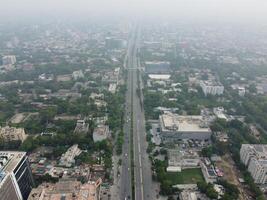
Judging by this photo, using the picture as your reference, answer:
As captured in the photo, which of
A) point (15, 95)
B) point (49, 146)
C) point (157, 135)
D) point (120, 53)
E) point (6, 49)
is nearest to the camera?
point (49, 146)

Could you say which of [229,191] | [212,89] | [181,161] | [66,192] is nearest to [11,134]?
[66,192]

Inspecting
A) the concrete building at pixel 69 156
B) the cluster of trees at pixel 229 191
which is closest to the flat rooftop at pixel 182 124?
the cluster of trees at pixel 229 191

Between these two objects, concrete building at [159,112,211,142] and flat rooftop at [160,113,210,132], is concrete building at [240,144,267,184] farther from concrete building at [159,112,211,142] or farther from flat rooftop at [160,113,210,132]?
flat rooftop at [160,113,210,132]

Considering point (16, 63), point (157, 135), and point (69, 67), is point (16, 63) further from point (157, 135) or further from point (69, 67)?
point (157, 135)

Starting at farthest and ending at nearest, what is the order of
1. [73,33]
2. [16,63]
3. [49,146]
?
1. [73,33]
2. [16,63]
3. [49,146]

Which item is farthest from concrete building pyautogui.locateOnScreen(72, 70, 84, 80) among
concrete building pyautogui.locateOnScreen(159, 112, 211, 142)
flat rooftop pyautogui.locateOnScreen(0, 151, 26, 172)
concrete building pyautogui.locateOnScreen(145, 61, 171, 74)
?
flat rooftop pyautogui.locateOnScreen(0, 151, 26, 172)

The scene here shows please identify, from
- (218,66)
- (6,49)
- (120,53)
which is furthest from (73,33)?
(218,66)
